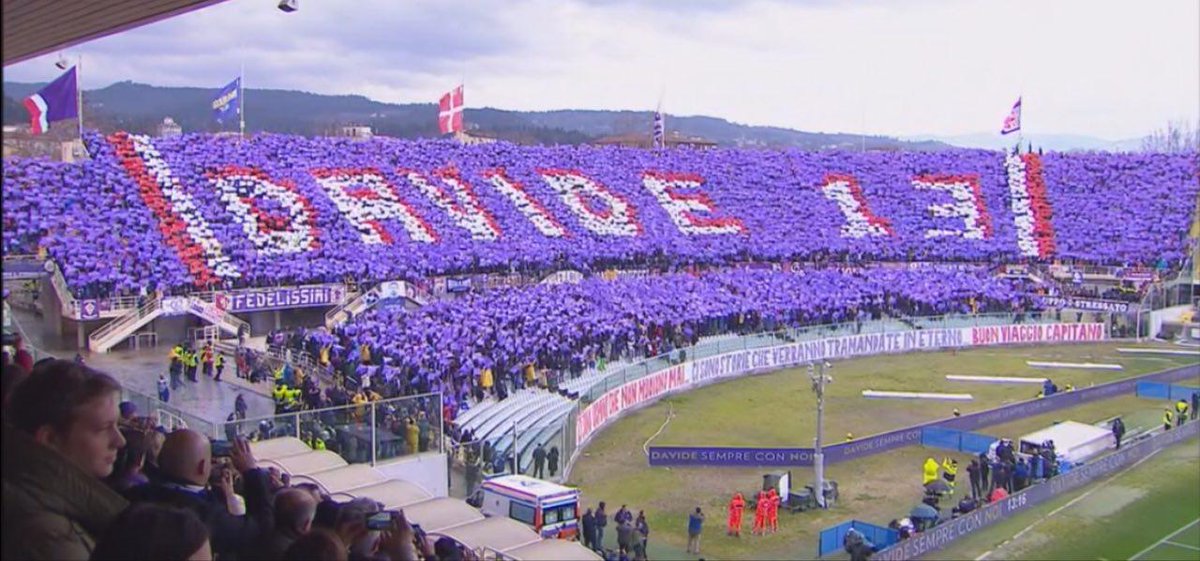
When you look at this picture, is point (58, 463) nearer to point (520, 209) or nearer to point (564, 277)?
point (564, 277)

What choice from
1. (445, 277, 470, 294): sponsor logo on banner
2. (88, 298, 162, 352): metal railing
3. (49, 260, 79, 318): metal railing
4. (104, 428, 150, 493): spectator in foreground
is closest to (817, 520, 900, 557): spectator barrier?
(104, 428, 150, 493): spectator in foreground

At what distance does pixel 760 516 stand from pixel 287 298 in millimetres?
21331

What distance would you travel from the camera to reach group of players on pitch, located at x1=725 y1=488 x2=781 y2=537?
20219 millimetres

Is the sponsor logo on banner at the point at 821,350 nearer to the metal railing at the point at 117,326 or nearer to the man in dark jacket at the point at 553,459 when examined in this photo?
the man in dark jacket at the point at 553,459

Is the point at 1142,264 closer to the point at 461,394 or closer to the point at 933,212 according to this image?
the point at 933,212

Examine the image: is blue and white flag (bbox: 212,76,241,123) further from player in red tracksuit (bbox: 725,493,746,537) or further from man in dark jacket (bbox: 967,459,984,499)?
man in dark jacket (bbox: 967,459,984,499)

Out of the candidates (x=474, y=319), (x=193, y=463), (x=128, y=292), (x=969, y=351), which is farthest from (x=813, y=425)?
(x=193, y=463)

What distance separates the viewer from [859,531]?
18.3 meters

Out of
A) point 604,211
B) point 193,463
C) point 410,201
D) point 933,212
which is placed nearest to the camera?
point 193,463

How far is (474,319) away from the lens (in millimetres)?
31875

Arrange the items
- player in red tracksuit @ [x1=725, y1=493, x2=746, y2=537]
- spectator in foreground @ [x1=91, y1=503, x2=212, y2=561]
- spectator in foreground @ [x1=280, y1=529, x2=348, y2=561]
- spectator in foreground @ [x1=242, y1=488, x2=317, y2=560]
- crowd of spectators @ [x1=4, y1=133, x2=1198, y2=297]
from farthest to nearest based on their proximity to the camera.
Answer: crowd of spectators @ [x1=4, y1=133, x2=1198, y2=297] < player in red tracksuit @ [x1=725, y1=493, x2=746, y2=537] < spectator in foreground @ [x1=242, y1=488, x2=317, y2=560] < spectator in foreground @ [x1=280, y1=529, x2=348, y2=561] < spectator in foreground @ [x1=91, y1=503, x2=212, y2=561]

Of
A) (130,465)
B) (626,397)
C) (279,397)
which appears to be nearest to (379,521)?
(130,465)

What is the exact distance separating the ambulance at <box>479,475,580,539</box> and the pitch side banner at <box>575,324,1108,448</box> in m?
9.00

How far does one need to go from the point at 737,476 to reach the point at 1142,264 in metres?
36.9
